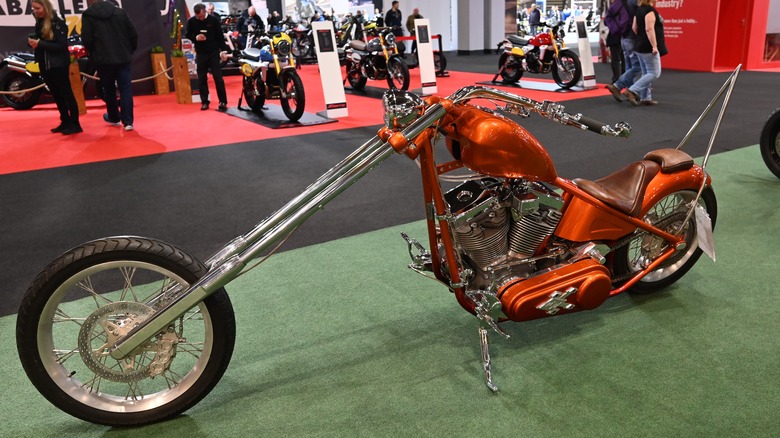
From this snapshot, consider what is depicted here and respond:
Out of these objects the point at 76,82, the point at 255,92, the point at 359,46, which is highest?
the point at 359,46

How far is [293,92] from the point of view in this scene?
28.5 ft

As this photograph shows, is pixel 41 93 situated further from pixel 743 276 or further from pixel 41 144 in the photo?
pixel 743 276

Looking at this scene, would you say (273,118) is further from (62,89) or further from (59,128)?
(59,128)

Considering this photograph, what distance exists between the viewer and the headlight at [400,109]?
2.26 meters

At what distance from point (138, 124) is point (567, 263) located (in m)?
7.66

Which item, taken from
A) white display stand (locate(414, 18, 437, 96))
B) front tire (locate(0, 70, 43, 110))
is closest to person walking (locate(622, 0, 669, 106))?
white display stand (locate(414, 18, 437, 96))

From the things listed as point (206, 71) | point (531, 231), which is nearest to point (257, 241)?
point (531, 231)

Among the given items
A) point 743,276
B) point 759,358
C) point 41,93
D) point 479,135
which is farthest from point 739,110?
point 41,93

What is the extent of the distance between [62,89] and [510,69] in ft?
24.9

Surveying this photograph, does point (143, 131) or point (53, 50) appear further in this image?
point (143, 131)

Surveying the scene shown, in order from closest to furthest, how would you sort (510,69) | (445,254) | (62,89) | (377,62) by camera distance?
(445,254)
(62,89)
(377,62)
(510,69)

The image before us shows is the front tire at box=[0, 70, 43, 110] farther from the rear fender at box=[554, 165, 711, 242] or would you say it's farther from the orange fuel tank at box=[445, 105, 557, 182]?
the rear fender at box=[554, 165, 711, 242]

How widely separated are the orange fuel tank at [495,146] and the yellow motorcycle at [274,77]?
20.5 feet

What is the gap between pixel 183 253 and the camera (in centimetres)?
225
